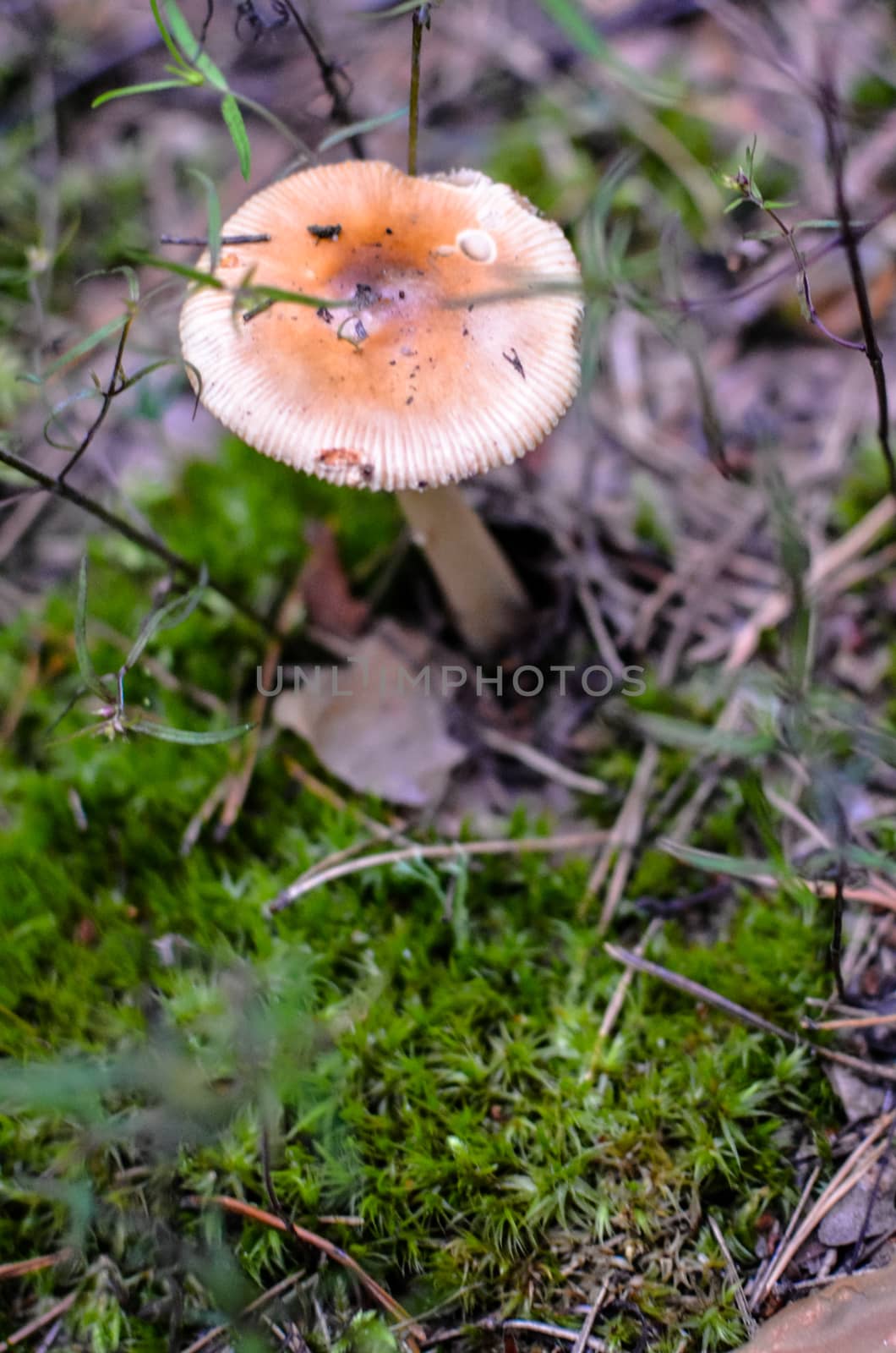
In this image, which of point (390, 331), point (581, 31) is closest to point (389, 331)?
point (390, 331)

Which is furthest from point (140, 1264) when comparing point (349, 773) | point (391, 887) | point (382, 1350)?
point (349, 773)

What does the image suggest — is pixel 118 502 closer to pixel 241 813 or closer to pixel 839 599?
pixel 241 813

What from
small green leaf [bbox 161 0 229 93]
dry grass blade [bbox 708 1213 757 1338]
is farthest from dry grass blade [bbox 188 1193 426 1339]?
small green leaf [bbox 161 0 229 93]

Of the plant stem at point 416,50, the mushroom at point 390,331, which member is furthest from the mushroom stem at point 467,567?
the plant stem at point 416,50

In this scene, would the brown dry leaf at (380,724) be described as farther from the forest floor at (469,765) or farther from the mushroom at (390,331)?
the mushroom at (390,331)

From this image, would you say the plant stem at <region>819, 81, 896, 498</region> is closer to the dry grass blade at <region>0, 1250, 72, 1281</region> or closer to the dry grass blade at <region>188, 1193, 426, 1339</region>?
the dry grass blade at <region>188, 1193, 426, 1339</region>

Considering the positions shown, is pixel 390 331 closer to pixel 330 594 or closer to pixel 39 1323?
pixel 330 594
